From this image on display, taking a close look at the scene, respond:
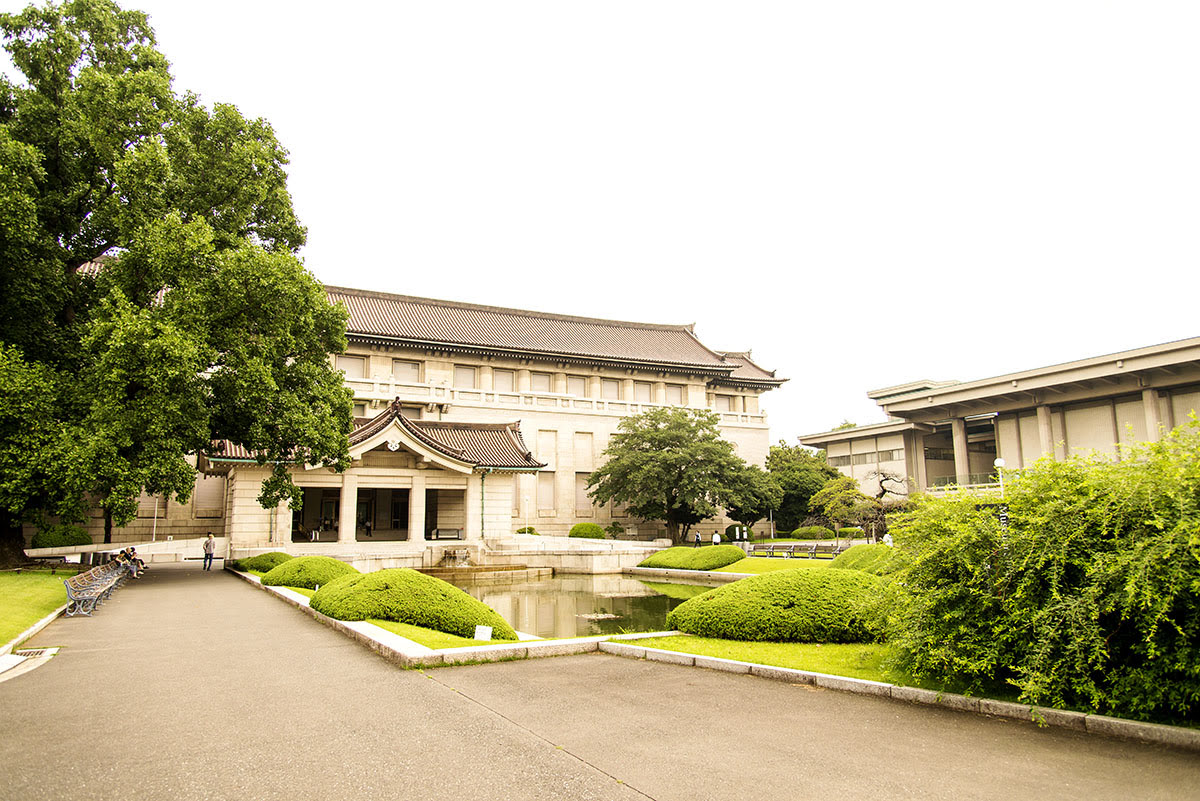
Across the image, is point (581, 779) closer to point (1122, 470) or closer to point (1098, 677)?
point (1098, 677)

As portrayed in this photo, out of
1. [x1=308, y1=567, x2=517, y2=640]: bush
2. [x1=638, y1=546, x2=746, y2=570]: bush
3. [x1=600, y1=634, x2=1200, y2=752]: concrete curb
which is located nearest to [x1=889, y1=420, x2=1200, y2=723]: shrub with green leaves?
[x1=600, y1=634, x2=1200, y2=752]: concrete curb

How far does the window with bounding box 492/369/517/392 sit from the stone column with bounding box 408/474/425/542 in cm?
1598

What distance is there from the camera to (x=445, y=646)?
9281 millimetres

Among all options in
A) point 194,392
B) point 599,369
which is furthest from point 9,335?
point 599,369

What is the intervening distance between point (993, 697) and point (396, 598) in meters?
8.57

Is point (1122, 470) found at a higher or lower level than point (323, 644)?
higher

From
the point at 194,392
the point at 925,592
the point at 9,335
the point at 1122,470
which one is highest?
the point at 9,335

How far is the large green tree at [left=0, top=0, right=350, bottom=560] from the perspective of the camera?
17.1 meters

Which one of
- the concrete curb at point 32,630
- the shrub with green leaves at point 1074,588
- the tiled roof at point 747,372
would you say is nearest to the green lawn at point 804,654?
the shrub with green leaves at point 1074,588

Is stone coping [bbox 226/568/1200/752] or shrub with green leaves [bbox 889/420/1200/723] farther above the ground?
A: shrub with green leaves [bbox 889/420/1200/723]

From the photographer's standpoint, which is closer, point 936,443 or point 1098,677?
point 1098,677

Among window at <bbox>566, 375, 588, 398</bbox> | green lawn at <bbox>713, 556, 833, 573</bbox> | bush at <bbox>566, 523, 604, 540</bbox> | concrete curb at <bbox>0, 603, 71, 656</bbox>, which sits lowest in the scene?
green lawn at <bbox>713, 556, 833, 573</bbox>

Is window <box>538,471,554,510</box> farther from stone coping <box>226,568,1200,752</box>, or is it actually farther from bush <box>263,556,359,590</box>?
stone coping <box>226,568,1200,752</box>

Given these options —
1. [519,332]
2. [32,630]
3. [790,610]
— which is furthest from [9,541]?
[519,332]
